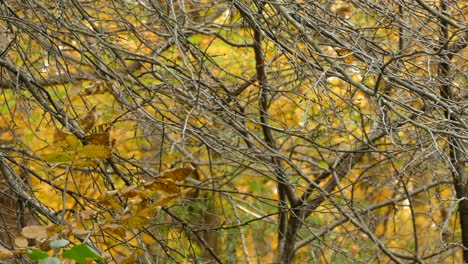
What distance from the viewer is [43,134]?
8289 millimetres

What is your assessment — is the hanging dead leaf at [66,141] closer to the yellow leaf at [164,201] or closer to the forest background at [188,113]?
the forest background at [188,113]

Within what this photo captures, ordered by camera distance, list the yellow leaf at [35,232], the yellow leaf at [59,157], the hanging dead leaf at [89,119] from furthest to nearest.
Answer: the hanging dead leaf at [89,119], the yellow leaf at [59,157], the yellow leaf at [35,232]

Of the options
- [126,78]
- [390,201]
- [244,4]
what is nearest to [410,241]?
[390,201]

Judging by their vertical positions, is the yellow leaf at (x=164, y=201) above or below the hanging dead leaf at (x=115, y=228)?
above

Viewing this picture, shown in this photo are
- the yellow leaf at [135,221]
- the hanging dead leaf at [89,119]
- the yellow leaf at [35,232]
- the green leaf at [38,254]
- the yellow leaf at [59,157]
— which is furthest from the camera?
the hanging dead leaf at [89,119]

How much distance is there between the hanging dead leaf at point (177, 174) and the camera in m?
3.13

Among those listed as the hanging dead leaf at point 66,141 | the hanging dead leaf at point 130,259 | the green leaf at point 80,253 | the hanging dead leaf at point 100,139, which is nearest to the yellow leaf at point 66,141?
the hanging dead leaf at point 66,141

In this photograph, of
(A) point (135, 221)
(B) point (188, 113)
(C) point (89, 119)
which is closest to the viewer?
(A) point (135, 221)

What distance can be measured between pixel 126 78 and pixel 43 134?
3.25m

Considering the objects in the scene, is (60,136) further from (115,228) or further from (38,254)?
(38,254)

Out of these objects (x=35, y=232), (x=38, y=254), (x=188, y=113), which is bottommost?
(x=38, y=254)

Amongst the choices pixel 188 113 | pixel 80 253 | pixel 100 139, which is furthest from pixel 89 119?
pixel 80 253

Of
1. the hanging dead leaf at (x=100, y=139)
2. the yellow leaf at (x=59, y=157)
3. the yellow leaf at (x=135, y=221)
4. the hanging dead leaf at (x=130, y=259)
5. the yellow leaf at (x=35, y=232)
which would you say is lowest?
the yellow leaf at (x=35, y=232)

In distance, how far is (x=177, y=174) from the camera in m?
3.15
